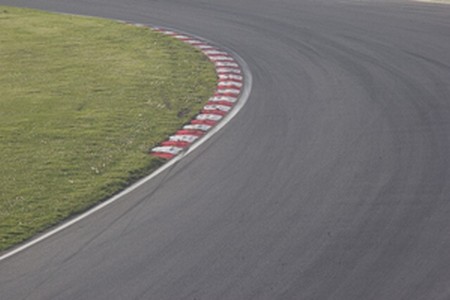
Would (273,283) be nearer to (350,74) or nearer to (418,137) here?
(418,137)

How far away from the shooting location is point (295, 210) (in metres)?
12.3

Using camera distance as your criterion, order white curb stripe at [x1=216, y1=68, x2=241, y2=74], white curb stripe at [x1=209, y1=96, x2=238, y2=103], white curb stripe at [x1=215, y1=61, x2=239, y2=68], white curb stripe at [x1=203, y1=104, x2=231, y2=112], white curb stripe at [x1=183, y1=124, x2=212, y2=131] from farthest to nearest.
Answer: white curb stripe at [x1=215, y1=61, x2=239, y2=68] < white curb stripe at [x1=216, y1=68, x2=241, y2=74] < white curb stripe at [x1=209, y1=96, x2=238, y2=103] < white curb stripe at [x1=203, y1=104, x2=231, y2=112] < white curb stripe at [x1=183, y1=124, x2=212, y2=131]

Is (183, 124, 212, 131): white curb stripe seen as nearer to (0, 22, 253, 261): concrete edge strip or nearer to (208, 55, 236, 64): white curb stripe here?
(0, 22, 253, 261): concrete edge strip

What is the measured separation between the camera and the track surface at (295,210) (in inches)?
408

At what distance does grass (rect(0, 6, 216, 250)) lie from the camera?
13406 mm

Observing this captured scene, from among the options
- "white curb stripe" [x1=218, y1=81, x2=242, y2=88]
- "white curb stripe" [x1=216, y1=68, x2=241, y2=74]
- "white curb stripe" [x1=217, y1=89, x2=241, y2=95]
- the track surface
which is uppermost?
the track surface

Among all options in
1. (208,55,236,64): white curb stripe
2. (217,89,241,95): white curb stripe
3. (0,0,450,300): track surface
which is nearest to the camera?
(0,0,450,300): track surface

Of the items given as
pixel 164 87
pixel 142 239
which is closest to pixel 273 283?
pixel 142 239

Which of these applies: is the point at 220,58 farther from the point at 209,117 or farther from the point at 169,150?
the point at 169,150

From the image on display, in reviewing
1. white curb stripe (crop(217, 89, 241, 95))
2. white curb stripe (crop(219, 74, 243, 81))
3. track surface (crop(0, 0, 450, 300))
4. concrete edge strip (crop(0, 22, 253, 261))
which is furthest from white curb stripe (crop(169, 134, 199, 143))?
white curb stripe (crop(219, 74, 243, 81))

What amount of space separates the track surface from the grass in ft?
2.62

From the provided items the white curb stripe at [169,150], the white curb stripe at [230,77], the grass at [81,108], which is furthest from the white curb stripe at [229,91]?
the white curb stripe at [169,150]

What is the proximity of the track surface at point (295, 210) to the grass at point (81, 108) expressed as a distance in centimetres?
80

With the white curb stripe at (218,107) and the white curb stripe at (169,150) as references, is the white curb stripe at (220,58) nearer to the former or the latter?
the white curb stripe at (218,107)
